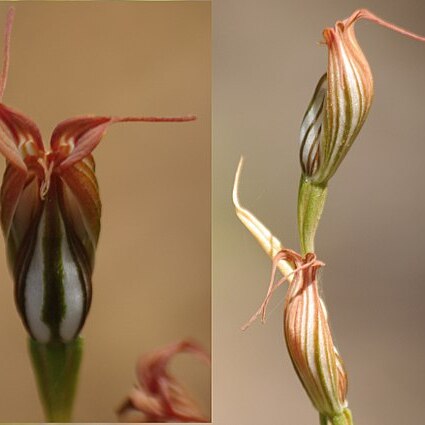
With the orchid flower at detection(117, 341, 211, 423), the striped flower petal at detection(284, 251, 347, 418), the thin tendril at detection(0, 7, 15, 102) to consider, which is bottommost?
the orchid flower at detection(117, 341, 211, 423)

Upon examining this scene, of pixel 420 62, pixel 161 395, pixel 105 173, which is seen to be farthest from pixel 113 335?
pixel 420 62

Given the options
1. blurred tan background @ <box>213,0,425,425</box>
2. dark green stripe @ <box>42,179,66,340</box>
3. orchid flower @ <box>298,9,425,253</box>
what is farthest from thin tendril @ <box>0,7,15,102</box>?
orchid flower @ <box>298,9,425,253</box>

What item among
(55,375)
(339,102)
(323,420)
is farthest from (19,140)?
(323,420)

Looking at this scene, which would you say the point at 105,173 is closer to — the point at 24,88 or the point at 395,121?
the point at 24,88

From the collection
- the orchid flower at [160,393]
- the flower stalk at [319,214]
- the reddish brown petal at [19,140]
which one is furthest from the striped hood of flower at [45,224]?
the flower stalk at [319,214]

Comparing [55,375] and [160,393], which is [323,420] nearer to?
[160,393]

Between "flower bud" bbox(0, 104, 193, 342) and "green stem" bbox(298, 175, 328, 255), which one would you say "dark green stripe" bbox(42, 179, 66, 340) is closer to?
"flower bud" bbox(0, 104, 193, 342)
